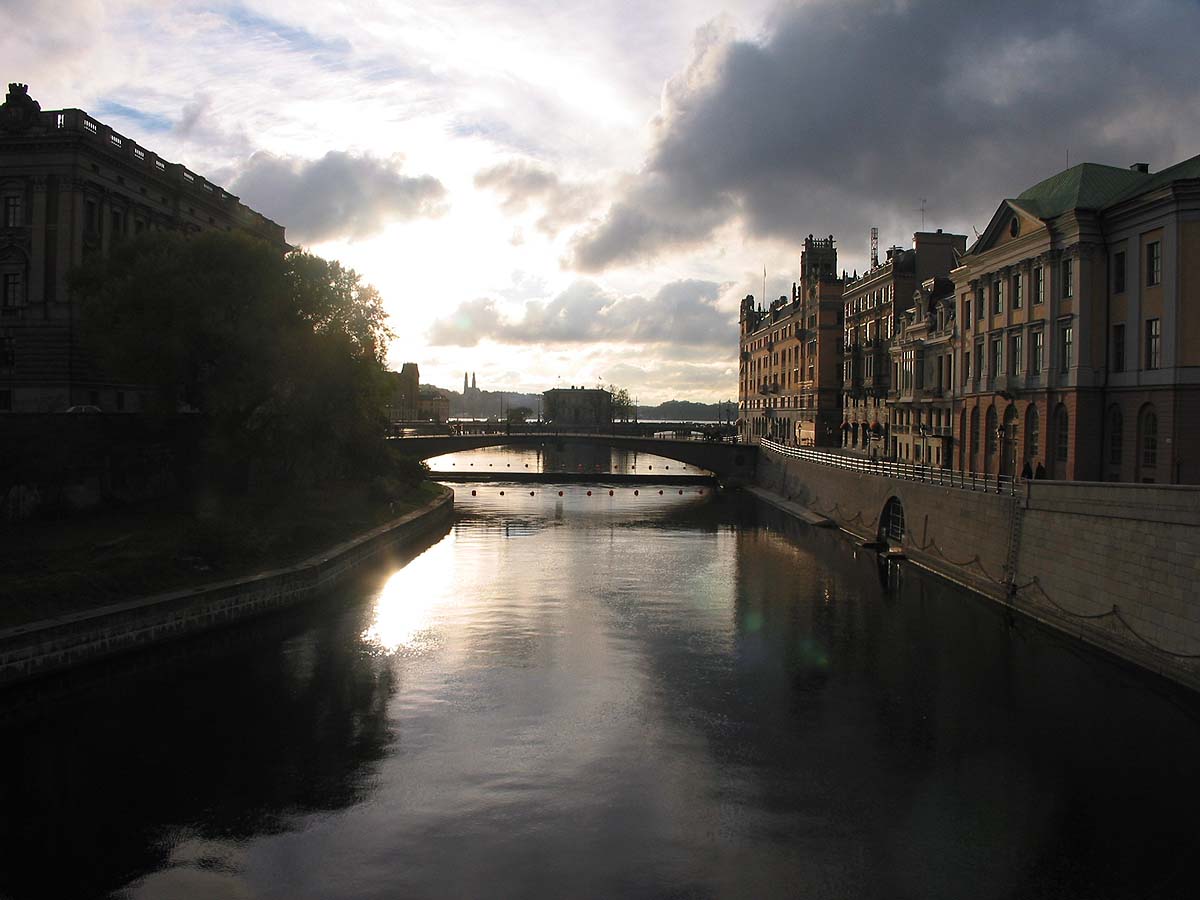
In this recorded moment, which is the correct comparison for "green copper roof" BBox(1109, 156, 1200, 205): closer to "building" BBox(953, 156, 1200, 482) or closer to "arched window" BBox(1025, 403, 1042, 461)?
"building" BBox(953, 156, 1200, 482)

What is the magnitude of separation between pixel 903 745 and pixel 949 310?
45.7 meters

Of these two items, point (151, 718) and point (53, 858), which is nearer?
point (53, 858)

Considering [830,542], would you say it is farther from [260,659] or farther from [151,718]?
[151,718]

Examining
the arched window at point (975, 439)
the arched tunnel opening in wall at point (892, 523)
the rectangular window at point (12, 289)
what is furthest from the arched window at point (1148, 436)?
the rectangular window at point (12, 289)

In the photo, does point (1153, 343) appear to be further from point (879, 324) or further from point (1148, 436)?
point (879, 324)

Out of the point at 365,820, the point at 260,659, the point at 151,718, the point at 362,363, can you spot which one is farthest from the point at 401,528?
the point at 365,820

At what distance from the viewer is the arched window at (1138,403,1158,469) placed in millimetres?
39531

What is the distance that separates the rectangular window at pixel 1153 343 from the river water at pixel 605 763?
1421 centimetres

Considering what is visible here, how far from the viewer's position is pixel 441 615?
36.1m

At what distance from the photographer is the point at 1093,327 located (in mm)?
42875

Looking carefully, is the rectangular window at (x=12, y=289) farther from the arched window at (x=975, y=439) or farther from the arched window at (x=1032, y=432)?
the arched window at (x=1032, y=432)

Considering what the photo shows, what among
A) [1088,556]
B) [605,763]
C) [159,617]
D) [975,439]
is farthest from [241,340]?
[975,439]

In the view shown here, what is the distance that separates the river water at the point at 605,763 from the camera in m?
16.0

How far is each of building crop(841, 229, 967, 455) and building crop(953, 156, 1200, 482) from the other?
21788 millimetres
